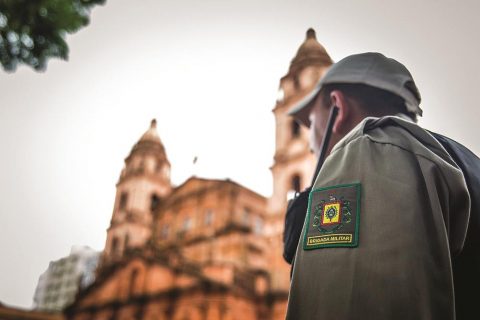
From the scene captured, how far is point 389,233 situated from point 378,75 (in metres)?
0.83

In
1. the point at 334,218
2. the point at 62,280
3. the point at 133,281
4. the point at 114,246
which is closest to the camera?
the point at 334,218

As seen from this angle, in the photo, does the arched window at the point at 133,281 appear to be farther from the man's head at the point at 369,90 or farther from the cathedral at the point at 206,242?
the man's head at the point at 369,90

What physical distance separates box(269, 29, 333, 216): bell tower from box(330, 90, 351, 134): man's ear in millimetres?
16771

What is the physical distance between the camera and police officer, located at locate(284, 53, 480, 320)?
838mm

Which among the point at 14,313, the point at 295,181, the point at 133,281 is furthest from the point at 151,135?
the point at 14,313

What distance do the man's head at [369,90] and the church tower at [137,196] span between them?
Result: 28.9 metres

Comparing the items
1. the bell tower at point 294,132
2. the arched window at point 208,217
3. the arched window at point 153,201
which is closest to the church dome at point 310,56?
the bell tower at point 294,132

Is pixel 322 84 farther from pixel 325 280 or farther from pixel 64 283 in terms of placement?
pixel 64 283

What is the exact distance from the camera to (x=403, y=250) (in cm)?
85

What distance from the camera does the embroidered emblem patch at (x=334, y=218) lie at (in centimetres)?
94

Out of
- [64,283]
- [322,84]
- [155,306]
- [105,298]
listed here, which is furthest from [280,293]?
[64,283]

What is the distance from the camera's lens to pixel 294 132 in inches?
813

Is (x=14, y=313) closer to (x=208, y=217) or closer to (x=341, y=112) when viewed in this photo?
(x=208, y=217)

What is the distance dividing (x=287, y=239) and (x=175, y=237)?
26389mm
